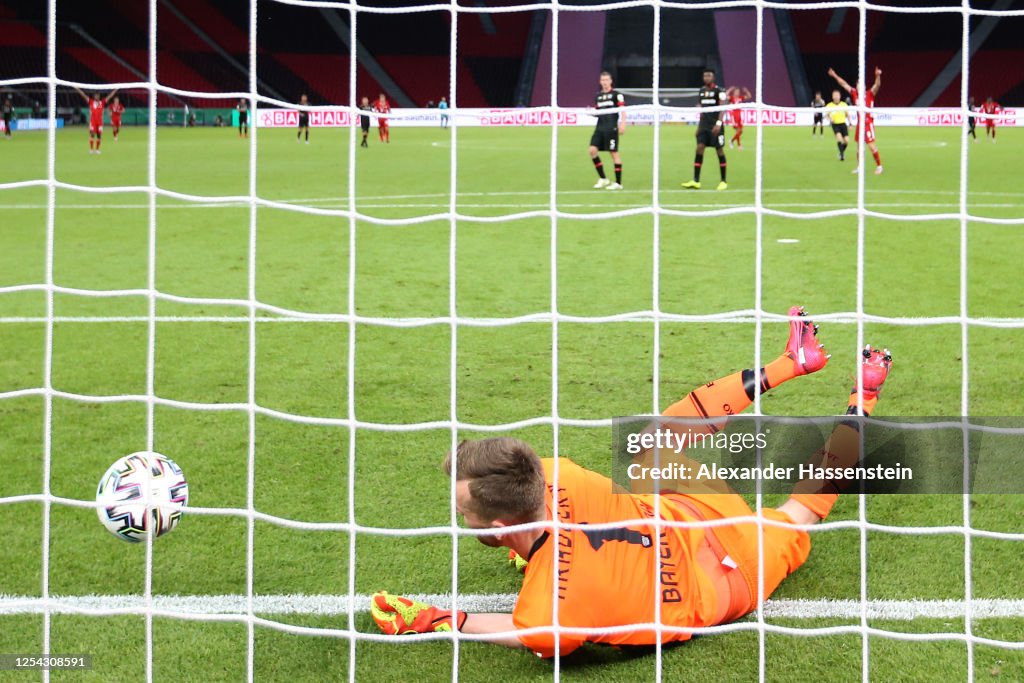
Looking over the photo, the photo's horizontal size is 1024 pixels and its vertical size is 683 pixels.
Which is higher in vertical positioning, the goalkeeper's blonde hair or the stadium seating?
the stadium seating

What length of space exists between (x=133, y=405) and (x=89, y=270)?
3940 mm

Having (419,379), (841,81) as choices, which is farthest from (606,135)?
(419,379)

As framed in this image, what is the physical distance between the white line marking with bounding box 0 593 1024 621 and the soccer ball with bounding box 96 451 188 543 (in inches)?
8.8

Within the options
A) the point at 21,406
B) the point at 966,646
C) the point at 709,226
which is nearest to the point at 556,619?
the point at 966,646

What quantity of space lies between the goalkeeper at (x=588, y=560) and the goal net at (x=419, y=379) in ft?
0.26

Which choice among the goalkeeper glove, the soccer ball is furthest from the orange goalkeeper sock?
the soccer ball

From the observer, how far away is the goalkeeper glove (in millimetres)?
3295

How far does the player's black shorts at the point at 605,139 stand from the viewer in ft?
48.1

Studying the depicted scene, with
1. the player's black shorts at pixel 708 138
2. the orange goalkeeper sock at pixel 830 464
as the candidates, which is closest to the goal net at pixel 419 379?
the orange goalkeeper sock at pixel 830 464

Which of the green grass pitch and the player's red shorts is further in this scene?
the player's red shorts

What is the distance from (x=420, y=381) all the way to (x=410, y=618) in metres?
2.70

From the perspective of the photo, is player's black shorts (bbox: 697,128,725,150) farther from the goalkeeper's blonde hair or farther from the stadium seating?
the stadium seating

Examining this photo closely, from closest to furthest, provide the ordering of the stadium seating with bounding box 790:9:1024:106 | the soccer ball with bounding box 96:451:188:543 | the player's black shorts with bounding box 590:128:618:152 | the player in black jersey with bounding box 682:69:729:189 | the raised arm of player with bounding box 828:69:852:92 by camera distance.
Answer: the soccer ball with bounding box 96:451:188:543 < the raised arm of player with bounding box 828:69:852:92 < the player in black jersey with bounding box 682:69:729:189 < the player's black shorts with bounding box 590:128:618:152 < the stadium seating with bounding box 790:9:1024:106

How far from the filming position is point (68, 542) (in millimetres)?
3965
